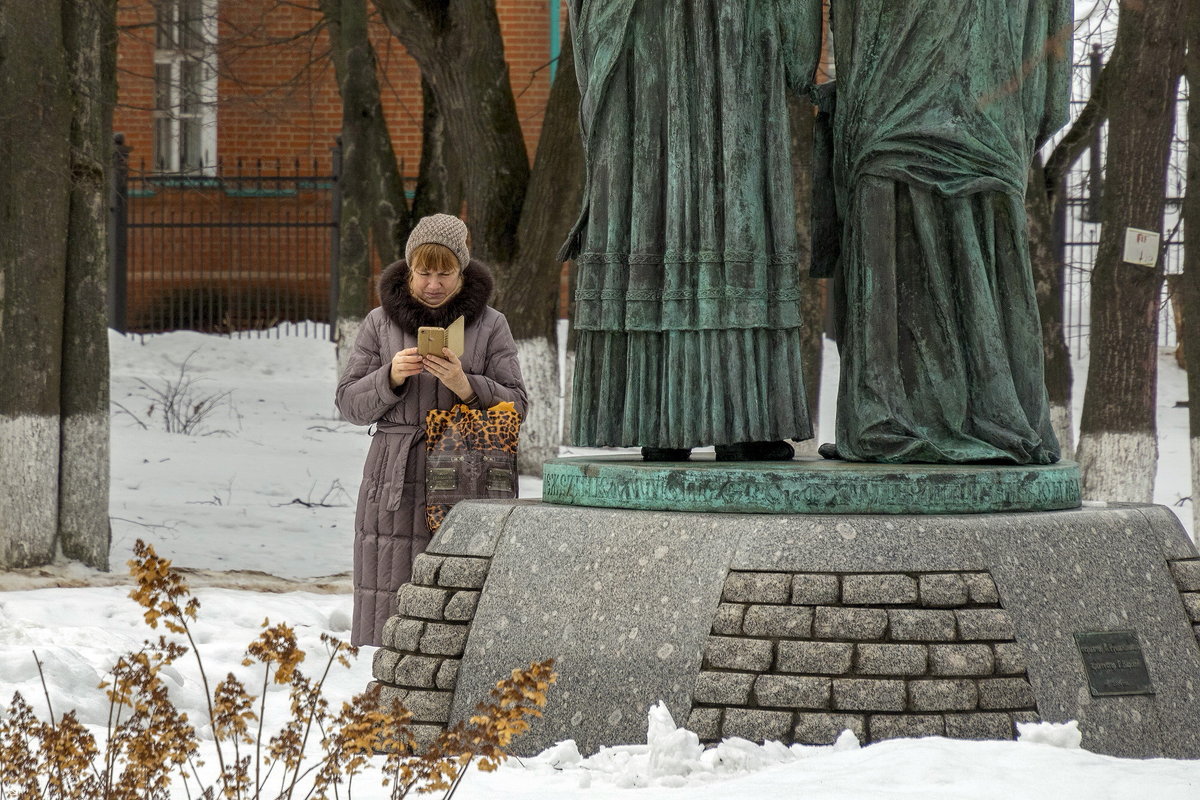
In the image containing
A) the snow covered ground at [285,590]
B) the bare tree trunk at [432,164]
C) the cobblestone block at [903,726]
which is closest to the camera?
the snow covered ground at [285,590]

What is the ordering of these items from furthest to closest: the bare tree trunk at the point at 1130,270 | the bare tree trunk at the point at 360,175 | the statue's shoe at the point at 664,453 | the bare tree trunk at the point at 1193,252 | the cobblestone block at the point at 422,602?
1. the bare tree trunk at the point at 360,175
2. the bare tree trunk at the point at 1130,270
3. the bare tree trunk at the point at 1193,252
4. the statue's shoe at the point at 664,453
5. the cobblestone block at the point at 422,602

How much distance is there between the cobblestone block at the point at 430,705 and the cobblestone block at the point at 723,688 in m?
0.80

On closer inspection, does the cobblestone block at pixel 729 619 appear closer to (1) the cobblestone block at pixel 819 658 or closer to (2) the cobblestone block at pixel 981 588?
(1) the cobblestone block at pixel 819 658

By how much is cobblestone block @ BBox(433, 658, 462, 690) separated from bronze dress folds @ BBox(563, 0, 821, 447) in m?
0.89

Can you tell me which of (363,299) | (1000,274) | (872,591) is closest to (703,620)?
(872,591)

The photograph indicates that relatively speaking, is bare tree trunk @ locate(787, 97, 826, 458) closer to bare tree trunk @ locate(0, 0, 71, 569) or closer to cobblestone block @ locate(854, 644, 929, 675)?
bare tree trunk @ locate(0, 0, 71, 569)

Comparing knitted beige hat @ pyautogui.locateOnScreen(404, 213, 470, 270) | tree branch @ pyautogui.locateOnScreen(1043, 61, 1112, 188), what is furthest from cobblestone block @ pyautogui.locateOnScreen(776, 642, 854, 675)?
tree branch @ pyautogui.locateOnScreen(1043, 61, 1112, 188)

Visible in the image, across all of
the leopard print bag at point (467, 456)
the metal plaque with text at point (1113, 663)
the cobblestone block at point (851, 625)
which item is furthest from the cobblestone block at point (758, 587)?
the leopard print bag at point (467, 456)

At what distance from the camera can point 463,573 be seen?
4984 millimetres

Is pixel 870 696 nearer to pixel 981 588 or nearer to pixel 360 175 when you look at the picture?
pixel 981 588

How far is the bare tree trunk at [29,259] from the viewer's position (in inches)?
369

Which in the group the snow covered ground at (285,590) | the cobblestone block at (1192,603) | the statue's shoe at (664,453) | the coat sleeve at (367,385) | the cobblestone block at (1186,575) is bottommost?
the snow covered ground at (285,590)

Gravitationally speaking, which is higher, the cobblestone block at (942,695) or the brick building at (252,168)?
the brick building at (252,168)

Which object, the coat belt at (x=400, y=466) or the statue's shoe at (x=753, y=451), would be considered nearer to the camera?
the statue's shoe at (x=753, y=451)
